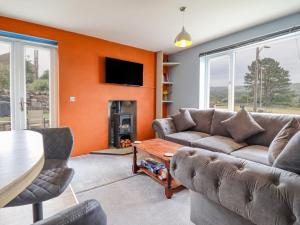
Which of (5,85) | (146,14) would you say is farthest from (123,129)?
(146,14)

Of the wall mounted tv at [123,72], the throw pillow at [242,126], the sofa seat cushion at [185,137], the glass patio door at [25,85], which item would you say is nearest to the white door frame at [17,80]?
the glass patio door at [25,85]

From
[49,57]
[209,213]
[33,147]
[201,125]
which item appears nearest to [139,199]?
[209,213]

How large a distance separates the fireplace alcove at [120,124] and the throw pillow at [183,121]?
3.52 ft

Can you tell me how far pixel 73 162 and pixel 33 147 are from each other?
7.63ft

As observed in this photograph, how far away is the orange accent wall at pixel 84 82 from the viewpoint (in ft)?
10.1

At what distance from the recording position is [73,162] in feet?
9.78

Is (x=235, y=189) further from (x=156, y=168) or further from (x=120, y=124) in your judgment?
(x=120, y=124)

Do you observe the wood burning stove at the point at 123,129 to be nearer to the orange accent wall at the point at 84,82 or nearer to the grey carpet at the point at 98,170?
the orange accent wall at the point at 84,82

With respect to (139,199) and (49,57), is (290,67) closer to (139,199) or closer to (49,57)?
Result: (139,199)

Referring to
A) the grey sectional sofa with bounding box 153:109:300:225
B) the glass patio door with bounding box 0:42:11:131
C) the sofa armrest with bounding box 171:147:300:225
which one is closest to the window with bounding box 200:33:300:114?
the grey sectional sofa with bounding box 153:109:300:225

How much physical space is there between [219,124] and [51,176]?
8.66 ft

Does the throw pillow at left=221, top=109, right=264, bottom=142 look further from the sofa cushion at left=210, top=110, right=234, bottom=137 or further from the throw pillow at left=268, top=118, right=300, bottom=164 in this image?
the throw pillow at left=268, top=118, right=300, bottom=164

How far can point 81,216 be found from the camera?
38 centimetres

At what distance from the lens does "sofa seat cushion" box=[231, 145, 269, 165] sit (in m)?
1.94
